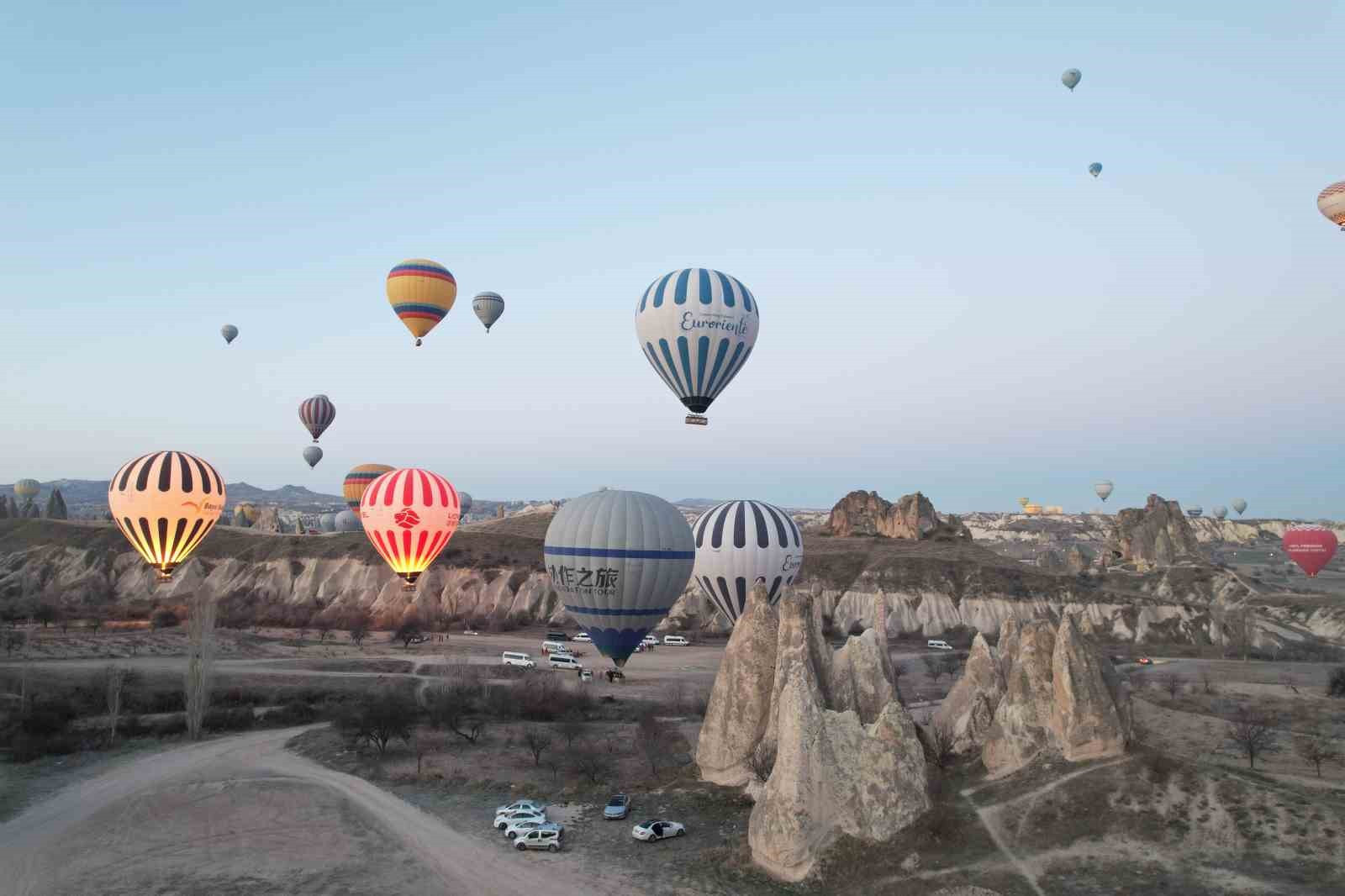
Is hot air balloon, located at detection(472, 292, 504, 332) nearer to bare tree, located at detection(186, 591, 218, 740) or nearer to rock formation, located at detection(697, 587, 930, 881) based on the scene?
bare tree, located at detection(186, 591, 218, 740)

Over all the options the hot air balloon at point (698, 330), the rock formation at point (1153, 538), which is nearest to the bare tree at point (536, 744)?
the hot air balloon at point (698, 330)

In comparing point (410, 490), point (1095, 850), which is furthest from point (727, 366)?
point (1095, 850)

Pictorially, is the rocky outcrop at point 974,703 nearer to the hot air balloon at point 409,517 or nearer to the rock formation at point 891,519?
the hot air balloon at point 409,517

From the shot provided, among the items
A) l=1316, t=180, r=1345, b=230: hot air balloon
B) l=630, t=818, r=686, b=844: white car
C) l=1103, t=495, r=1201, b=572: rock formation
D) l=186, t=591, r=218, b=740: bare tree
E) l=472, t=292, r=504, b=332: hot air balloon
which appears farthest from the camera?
l=1103, t=495, r=1201, b=572: rock formation

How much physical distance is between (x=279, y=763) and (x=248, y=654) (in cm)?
2866

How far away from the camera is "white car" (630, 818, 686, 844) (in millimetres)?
23203

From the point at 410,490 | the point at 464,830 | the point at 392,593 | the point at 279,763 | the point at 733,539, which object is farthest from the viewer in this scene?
the point at 392,593

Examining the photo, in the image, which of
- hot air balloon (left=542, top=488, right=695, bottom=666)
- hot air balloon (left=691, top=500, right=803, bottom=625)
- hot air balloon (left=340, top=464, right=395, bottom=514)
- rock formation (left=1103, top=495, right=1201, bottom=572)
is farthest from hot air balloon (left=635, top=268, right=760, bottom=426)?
rock formation (left=1103, top=495, right=1201, bottom=572)

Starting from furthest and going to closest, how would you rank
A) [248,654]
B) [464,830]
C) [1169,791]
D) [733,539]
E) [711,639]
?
[711,639] < [248,654] < [733,539] < [464,830] < [1169,791]

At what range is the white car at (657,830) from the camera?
23.2 meters

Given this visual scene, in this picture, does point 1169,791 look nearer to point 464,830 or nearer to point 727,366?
point 464,830

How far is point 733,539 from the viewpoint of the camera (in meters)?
36.3

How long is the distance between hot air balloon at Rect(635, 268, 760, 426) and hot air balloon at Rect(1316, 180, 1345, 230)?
3574cm

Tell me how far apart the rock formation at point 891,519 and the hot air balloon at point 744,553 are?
6280 cm
